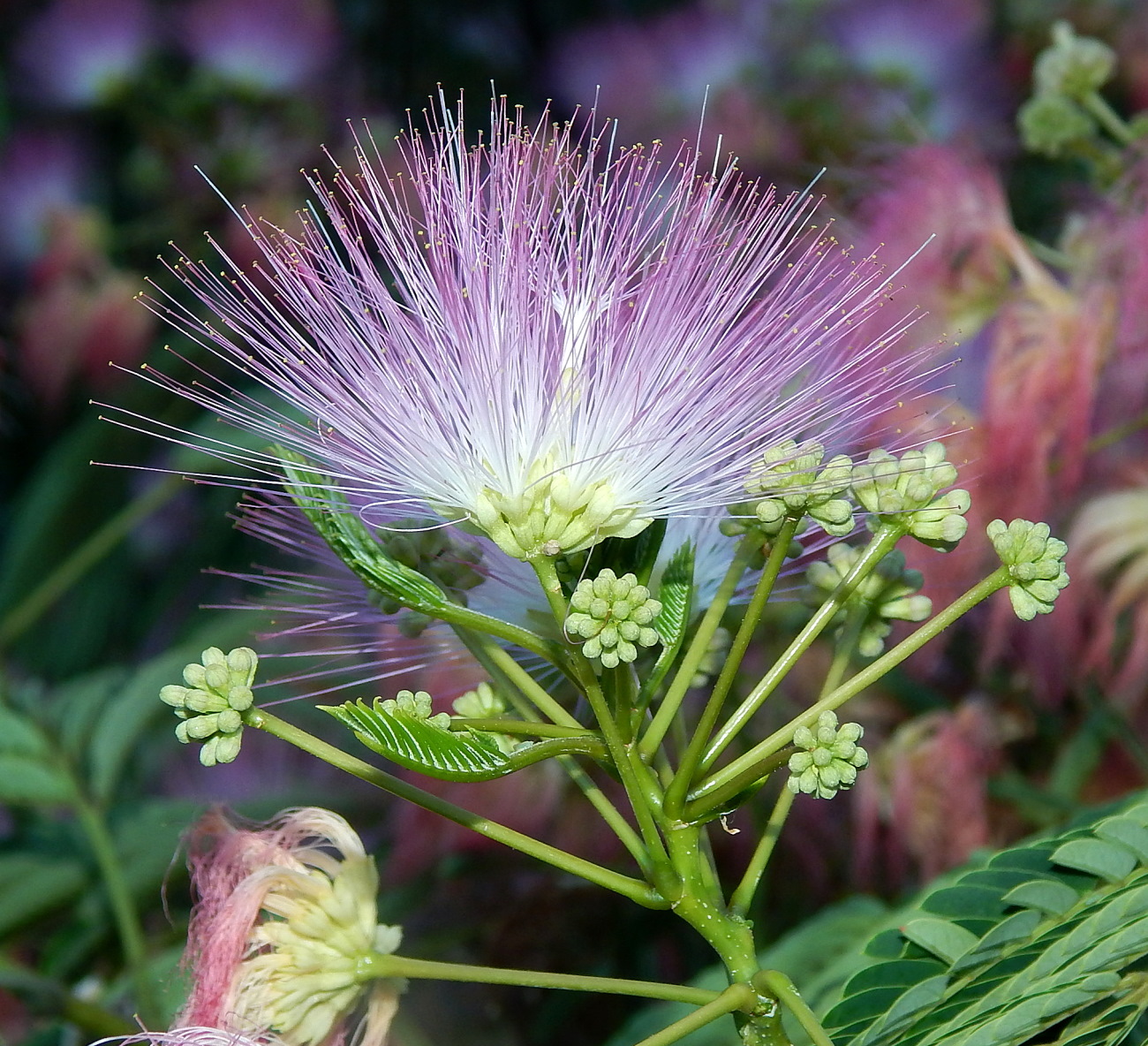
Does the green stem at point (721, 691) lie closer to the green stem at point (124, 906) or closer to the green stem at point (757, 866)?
the green stem at point (757, 866)

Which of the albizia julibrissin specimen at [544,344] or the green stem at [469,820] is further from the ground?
the albizia julibrissin specimen at [544,344]

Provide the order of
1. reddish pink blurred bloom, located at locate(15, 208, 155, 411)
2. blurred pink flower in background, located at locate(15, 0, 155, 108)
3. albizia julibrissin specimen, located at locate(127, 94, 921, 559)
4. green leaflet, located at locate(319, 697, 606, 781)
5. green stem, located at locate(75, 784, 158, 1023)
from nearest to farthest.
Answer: green leaflet, located at locate(319, 697, 606, 781) → albizia julibrissin specimen, located at locate(127, 94, 921, 559) → green stem, located at locate(75, 784, 158, 1023) → reddish pink blurred bloom, located at locate(15, 208, 155, 411) → blurred pink flower in background, located at locate(15, 0, 155, 108)

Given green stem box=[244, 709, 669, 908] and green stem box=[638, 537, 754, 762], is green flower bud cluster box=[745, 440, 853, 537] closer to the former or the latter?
green stem box=[638, 537, 754, 762]

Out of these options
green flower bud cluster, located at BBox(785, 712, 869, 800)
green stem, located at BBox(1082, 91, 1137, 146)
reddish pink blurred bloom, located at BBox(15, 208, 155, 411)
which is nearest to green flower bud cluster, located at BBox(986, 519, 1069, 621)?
green flower bud cluster, located at BBox(785, 712, 869, 800)

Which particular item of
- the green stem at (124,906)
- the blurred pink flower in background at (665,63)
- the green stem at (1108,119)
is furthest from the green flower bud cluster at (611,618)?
the blurred pink flower in background at (665,63)

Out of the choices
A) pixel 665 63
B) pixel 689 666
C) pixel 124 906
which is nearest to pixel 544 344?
pixel 689 666

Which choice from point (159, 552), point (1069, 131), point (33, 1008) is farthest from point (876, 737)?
point (159, 552)
